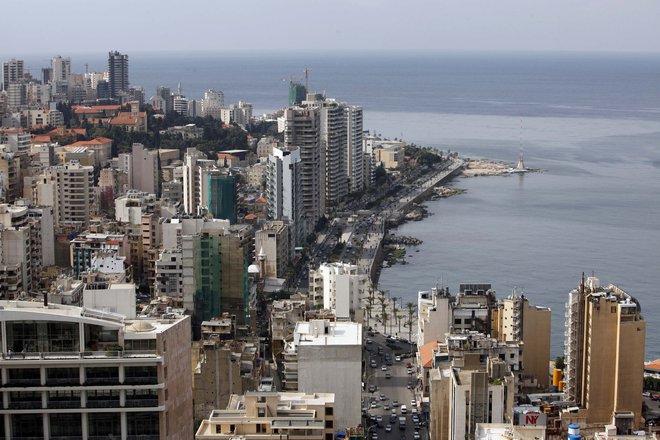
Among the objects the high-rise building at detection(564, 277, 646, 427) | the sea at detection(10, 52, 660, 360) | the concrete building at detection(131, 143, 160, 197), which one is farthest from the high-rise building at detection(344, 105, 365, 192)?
the high-rise building at detection(564, 277, 646, 427)

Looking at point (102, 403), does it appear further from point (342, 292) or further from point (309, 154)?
point (309, 154)

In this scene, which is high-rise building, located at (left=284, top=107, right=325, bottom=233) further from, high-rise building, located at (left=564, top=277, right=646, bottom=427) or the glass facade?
the glass facade

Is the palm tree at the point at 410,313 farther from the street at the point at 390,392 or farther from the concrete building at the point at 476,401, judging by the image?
the concrete building at the point at 476,401

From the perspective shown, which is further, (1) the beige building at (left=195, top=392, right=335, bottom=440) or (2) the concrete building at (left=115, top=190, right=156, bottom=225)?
(2) the concrete building at (left=115, top=190, right=156, bottom=225)

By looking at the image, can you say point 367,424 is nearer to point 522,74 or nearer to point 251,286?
point 251,286

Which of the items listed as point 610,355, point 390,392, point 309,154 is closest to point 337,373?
point 390,392

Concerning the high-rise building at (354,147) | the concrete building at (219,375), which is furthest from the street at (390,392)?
the high-rise building at (354,147)
